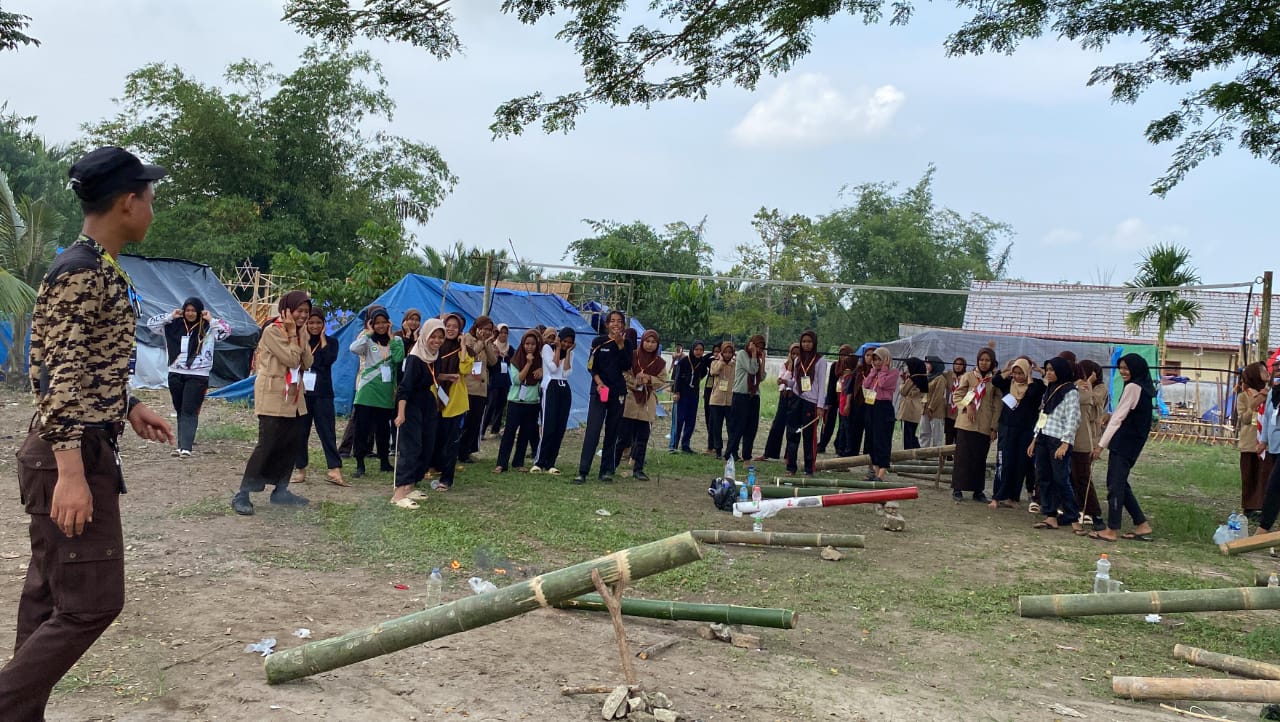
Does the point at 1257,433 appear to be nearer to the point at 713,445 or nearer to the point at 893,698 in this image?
the point at 713,445

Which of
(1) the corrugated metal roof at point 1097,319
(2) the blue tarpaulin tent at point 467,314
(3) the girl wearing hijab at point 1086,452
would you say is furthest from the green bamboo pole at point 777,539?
(1) the corrugated metal roof at point 1097,319

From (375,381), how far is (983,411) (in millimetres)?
6795

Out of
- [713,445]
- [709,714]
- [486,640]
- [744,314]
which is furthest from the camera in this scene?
[744,314]

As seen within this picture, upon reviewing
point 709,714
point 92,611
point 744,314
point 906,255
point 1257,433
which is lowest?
point 709,714

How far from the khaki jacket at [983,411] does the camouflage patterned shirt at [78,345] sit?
9489 mm

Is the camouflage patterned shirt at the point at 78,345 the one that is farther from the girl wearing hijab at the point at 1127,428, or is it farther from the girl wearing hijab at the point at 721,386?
the girl wearing hijab at the point at 721,386

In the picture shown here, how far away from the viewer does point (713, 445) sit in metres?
14.5

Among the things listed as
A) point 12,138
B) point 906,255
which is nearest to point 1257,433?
point 906,255

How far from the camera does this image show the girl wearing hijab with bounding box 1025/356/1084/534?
30.5 feet

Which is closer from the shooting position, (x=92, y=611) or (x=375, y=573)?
(x=92, y=611)

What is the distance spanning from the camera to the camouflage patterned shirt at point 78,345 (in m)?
2.88

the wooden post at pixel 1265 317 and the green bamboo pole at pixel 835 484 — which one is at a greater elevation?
the wooden post at pixel 1265 317

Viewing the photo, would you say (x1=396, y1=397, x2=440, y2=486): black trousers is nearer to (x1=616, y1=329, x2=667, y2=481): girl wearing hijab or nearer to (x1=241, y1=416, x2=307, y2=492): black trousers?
(x1=241, y1=416, x2=307, y2=492): black trousers

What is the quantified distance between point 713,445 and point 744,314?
20.9m
